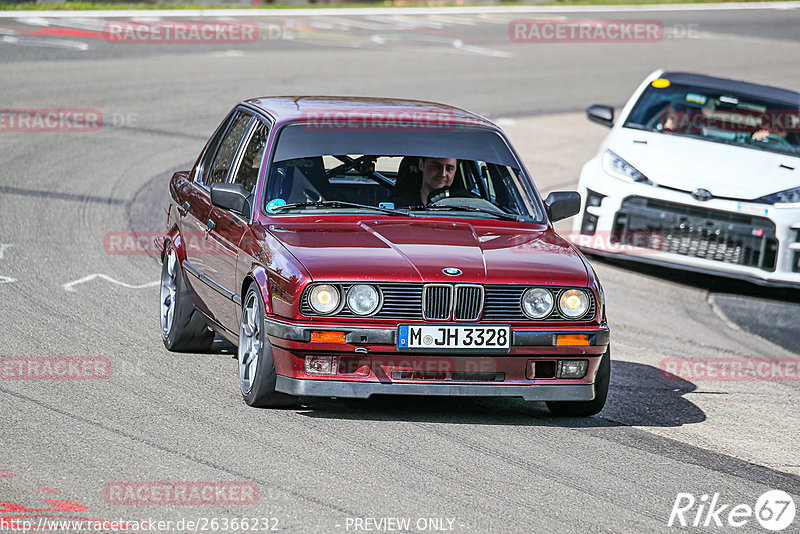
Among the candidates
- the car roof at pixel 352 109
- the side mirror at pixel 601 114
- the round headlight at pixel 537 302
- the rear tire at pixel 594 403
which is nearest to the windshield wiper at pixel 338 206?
the car roof at pixel 352 109

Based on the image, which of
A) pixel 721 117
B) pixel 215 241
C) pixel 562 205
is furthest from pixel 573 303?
pixel 721 117

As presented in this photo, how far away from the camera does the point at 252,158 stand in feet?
26.3

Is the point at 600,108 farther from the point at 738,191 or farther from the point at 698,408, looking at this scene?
the point at 698,408

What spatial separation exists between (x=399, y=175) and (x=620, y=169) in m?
4.82

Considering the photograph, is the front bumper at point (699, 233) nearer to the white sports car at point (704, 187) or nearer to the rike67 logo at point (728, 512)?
the white sports car at point (704, 187)

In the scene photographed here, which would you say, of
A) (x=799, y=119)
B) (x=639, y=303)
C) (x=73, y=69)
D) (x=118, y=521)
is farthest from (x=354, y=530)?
(x=73, y=69)

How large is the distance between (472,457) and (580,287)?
1179 millimetres

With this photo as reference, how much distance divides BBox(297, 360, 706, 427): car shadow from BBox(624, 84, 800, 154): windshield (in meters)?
5.09

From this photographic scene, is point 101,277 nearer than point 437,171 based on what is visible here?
No

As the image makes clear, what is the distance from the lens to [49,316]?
8.98 meters

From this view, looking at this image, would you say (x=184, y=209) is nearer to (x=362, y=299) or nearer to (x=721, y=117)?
(x=362, y=299)

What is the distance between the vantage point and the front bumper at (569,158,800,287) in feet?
37.9

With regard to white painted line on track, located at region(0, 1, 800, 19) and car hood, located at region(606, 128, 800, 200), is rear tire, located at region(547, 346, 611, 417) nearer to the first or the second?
car hood, located at region(606, 128, 800, 200)

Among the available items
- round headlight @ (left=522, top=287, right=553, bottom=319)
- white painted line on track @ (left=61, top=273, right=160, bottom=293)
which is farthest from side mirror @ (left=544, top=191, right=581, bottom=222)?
white painted line on track @ (left=61, top=273, right=160, bottom=293)
